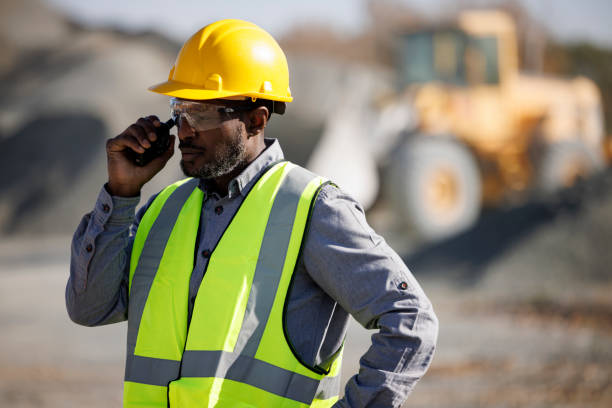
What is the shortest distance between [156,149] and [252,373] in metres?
0.74

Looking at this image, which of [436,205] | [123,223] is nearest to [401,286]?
[123,223]

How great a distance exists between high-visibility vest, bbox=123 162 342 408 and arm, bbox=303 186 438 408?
7cm

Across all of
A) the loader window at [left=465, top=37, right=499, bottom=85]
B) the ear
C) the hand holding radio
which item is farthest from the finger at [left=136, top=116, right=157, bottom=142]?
the loader window at [left=465, top=37, right=499, bottom=85]

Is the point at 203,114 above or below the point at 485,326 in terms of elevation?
above

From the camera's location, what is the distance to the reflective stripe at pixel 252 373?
1898 millimetres

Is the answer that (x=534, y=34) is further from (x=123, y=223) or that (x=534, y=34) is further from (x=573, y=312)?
(x=123, y=223)

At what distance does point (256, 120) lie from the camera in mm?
2189

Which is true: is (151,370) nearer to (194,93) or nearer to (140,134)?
(140,134)

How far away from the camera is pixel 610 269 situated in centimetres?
931

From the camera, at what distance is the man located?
1.89 metres

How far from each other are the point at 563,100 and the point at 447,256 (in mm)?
4980

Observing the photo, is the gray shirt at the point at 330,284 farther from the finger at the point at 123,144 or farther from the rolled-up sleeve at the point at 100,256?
the finger at the point at 123,144

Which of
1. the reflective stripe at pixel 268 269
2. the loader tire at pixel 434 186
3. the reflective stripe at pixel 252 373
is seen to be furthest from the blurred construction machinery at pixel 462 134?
the reflective stripe at pixel 252 373

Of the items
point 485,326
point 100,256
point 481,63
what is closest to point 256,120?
point 100,256
